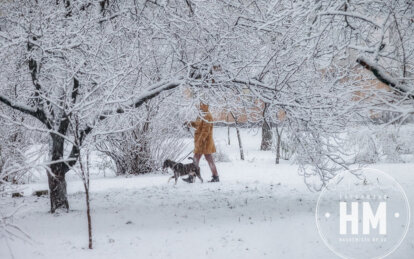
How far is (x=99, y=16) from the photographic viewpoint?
17.8ft

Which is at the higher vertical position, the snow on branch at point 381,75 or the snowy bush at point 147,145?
the snow on branch at point 381,75

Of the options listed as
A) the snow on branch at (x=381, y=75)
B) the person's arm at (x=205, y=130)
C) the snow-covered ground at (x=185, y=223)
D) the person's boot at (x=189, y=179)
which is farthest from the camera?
the person's boot at (x=189, y=179)

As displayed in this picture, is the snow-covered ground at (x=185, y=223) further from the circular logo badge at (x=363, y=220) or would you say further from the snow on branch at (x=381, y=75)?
the snow on branch at (x=381, y=75)

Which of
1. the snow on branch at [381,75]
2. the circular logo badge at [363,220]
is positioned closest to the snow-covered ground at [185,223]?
the circular logo badge at [363,220]

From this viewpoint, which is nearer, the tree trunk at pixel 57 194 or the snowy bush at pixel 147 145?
the tree trunk at pixel 57 194

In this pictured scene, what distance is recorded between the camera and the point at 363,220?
5.08 m

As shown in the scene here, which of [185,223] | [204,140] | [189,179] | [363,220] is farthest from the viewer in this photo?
[189,179]

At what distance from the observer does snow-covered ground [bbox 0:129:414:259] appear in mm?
4336

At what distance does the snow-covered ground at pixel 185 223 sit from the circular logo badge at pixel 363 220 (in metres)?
0.13

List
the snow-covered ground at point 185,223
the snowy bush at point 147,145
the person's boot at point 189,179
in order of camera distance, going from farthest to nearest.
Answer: the snowy bush at point 147,145, the person's boot at point 189,179, the snow-covered ground at point 185,223

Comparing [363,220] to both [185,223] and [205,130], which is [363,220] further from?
[205,130]

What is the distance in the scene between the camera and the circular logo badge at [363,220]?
438 cm

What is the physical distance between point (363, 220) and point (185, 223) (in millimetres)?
2271

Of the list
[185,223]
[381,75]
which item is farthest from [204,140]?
[381,75]
